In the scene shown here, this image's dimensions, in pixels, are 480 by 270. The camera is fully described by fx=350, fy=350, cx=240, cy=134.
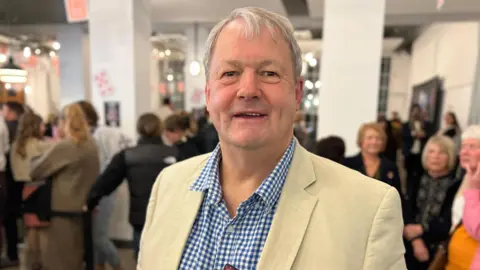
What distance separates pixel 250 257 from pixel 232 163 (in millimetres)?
282

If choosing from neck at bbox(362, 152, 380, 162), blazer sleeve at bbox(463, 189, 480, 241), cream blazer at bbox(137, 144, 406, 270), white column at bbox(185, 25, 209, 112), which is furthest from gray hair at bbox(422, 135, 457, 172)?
white column at bbox(185, 25, 209, 112)

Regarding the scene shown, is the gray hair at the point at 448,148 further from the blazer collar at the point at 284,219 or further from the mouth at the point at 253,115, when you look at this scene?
the mouth at the point at 253,115

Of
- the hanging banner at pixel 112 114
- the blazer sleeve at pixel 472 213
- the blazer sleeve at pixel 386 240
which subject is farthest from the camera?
the hanging banner at pixel 112 114

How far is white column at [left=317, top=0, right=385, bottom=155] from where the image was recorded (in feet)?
11.7

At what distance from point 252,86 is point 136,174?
2123 millimetres

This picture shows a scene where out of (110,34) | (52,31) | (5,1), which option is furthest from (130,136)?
(52,31)

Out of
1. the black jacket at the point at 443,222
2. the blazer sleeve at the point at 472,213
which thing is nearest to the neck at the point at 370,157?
the black jacket at the point at 443,222

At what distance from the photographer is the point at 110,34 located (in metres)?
4.23

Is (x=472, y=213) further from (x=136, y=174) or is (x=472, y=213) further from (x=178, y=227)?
(x=136, y=174)

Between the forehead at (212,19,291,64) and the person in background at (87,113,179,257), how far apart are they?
202 cm

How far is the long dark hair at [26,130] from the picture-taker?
133 inches

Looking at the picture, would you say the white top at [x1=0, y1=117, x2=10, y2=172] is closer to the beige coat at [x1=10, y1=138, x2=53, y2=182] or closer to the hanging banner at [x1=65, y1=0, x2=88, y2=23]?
the beige coat at [x1=10, y1=138, x2=53, y2=182]

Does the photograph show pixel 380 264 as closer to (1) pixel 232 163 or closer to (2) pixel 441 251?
(1) pixel 232 163

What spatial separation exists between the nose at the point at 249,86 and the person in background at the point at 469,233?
1409 millimetres
